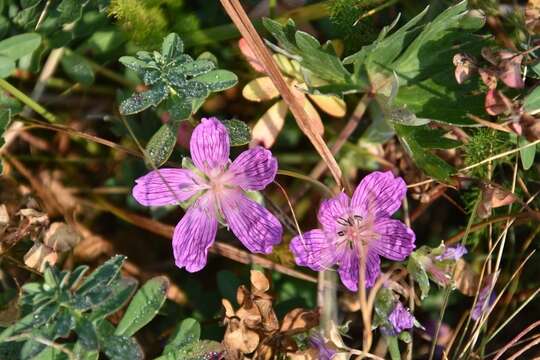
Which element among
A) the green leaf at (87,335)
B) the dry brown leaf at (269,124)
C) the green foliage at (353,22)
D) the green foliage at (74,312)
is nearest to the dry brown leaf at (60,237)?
the green foliage at (74,312)

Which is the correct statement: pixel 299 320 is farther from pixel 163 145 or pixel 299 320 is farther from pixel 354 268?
pixel 163 145

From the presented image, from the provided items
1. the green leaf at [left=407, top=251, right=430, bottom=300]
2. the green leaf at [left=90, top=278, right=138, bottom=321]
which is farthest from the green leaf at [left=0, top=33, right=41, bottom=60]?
the green leaf at [left=407, top=251, right=430, bottom=300]

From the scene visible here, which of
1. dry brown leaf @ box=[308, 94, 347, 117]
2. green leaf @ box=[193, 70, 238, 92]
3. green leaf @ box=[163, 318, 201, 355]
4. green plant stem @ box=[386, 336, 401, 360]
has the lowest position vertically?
green plant stem @ box=[386, 336, 401, 360]

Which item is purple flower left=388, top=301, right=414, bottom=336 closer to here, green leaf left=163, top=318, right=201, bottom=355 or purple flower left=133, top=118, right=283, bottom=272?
purple flower left=133, top=118, right=283, bottom=272

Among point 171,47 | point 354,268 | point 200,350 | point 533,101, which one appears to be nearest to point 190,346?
point 200,350

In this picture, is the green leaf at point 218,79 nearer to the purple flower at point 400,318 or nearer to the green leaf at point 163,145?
the green leaf at point 163,145

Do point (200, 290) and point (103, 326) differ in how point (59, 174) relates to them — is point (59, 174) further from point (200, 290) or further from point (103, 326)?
point (103, 326)
